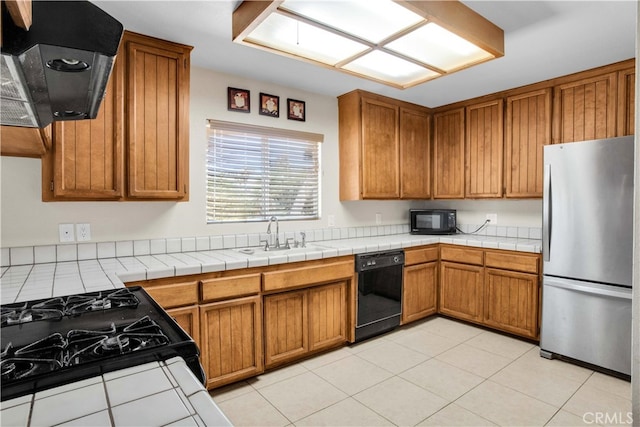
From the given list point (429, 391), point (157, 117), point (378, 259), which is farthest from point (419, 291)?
point (157, 117)

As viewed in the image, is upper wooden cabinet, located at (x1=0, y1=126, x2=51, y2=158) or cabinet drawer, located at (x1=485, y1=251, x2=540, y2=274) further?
cabinet drawer, located at (x1=485, y1=251, x2=540, y2=274)

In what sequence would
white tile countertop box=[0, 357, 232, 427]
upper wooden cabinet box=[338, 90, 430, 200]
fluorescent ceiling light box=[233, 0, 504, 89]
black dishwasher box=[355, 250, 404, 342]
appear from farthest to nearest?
1. upper wooden cabinet box=[338, 90, 430, 200]
2. black dishwasher box=[355, 250, 404, 342]
3. fluorescent ceiling light box=[233, 0, 504, 89]
4. white tile countertop box=[0, 357, 232, 427]

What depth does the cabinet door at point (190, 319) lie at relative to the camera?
218 cm

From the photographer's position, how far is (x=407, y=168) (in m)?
4.06

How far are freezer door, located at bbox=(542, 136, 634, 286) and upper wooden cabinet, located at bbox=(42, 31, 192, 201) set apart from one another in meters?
2.90

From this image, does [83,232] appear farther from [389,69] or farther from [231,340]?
[389,69]

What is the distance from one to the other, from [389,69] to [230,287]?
1974 millimetres

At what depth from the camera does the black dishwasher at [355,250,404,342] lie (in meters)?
3.11

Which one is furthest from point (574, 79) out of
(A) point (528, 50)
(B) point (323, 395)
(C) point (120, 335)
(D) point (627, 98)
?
(C) point (120, 335)

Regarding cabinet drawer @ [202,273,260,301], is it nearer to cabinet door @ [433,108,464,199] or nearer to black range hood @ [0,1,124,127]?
black range hood @ [0,1,124,127]

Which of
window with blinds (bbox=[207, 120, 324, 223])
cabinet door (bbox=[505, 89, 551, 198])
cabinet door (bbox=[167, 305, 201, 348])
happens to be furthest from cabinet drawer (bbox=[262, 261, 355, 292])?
cabinet door (bbox=[505, 89, 551, 198])

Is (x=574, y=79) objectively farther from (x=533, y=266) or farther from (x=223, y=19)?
(x=223, y=19)

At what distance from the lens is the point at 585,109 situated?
Answer: 3027 mm

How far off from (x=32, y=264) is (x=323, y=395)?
6.76 feet
